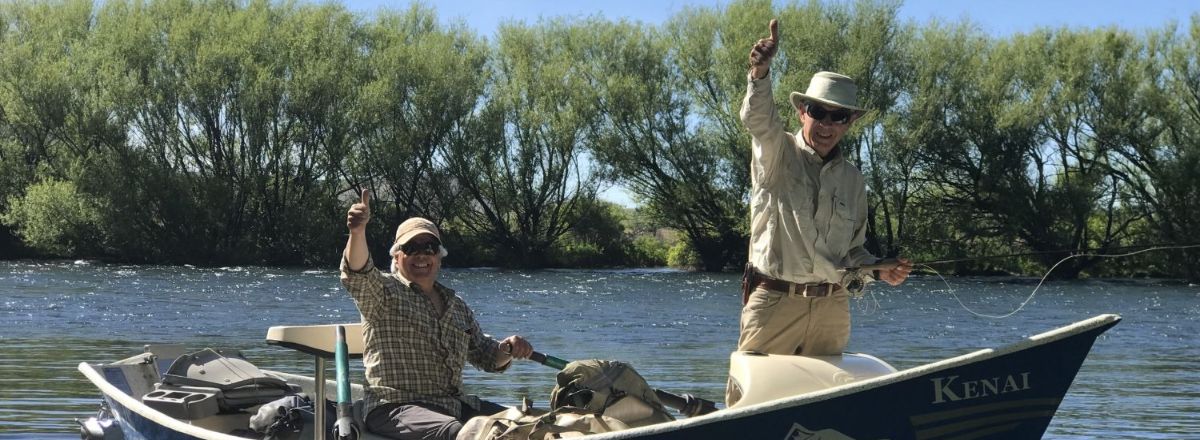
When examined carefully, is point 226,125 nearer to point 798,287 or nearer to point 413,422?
point 413,422

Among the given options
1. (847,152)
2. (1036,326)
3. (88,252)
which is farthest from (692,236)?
(1036,326)

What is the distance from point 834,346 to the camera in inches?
210

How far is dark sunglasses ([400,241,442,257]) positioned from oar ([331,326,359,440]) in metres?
0.51

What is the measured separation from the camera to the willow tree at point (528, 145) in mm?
37781

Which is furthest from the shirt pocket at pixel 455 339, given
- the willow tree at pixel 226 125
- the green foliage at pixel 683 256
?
the green foliage at pixel 683 256

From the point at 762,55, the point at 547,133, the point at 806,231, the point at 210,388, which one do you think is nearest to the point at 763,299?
the point at 806,231

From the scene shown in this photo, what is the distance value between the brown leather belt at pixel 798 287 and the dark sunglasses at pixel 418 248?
133 cm

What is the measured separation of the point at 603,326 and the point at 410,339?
12.5m

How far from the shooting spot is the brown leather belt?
5.17 metres

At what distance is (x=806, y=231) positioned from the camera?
16.9 ft

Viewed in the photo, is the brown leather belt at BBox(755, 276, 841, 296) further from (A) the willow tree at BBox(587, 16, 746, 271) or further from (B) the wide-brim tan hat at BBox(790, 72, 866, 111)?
(A) the willow tree at BBox(587, 16, 746, 271)

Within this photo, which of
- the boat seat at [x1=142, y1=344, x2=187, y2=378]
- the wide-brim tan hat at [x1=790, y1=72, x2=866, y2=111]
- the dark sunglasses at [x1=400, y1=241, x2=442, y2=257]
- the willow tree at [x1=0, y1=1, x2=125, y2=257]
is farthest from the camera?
the willow tree at [x1=0, y1=1, x2=125, y2=257]

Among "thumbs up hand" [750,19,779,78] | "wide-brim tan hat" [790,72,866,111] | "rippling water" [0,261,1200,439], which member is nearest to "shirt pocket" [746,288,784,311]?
"wide-brim tan hat" [790,72,866,111]

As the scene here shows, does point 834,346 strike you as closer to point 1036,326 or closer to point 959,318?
point 1036,326
